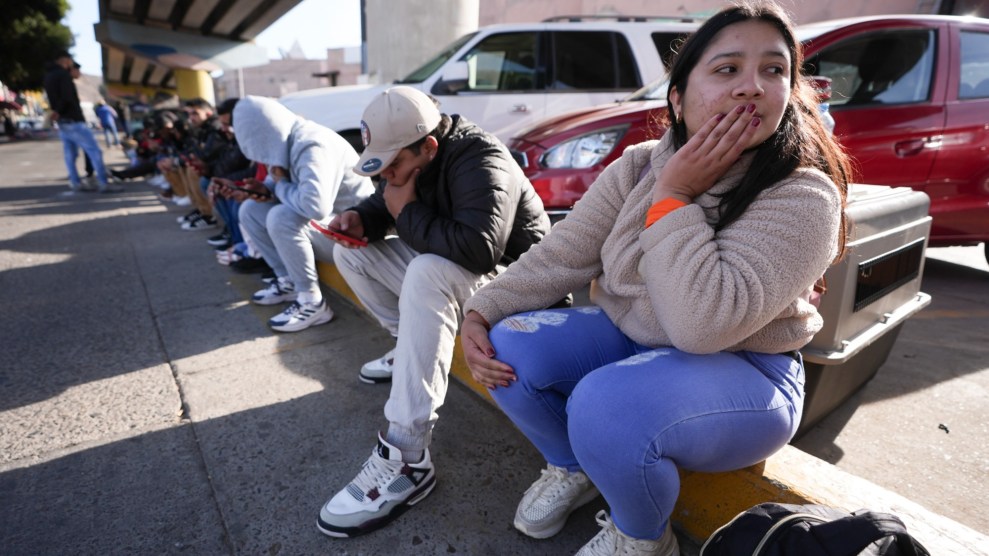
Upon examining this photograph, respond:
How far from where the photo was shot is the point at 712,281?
1189 millimetres

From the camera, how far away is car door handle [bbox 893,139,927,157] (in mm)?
3631

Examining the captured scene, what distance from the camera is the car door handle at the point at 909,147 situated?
3.63 meters

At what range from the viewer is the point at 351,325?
3.26 metres

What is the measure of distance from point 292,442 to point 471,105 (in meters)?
4.25

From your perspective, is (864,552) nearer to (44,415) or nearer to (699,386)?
(699,386)

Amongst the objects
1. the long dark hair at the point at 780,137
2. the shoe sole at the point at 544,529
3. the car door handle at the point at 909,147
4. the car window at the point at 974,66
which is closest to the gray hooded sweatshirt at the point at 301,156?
the shoe sole at the point at 544,529

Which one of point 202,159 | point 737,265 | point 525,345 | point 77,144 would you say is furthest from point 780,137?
point 77,144

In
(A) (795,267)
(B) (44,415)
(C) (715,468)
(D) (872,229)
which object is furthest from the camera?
(B) (44,415)

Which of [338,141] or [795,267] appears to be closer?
[795,267]

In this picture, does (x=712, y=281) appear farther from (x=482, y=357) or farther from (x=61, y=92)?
(x=61, y=92)

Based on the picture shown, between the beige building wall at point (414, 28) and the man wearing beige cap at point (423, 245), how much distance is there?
7.93 meters

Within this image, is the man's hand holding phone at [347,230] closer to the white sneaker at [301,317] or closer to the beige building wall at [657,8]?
the white sneaker at [301,317]

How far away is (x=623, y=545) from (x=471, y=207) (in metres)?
1.16

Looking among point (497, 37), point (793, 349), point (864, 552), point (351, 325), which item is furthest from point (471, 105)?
point (864, 552)
